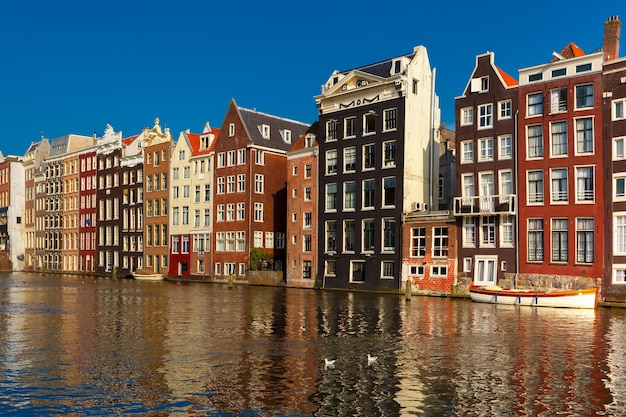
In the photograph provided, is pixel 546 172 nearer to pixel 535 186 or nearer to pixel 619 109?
pixel 535 186

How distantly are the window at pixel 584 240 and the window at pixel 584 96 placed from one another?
9.36m

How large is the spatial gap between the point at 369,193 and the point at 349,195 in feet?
9.73

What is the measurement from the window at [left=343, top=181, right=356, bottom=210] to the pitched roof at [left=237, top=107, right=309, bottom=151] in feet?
59.4

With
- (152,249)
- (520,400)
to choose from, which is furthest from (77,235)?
(520,400)

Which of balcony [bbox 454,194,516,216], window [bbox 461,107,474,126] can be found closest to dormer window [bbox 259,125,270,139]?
window [bbox 461,107,474,126]

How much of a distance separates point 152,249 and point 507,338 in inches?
2989

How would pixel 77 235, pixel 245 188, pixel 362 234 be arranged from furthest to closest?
1. pixel 77 235
2. pixel 245 188
3. pixel 362 234

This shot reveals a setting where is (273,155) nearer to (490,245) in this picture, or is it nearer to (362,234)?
(362,234)

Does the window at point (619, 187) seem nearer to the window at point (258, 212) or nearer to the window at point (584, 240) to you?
the window at point (584, 240)

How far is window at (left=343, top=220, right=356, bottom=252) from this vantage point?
7362 centimetres

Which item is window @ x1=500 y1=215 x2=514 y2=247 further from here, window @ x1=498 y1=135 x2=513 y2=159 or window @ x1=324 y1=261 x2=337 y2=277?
window @ x1=324 y1=261 x2=337 y2=277

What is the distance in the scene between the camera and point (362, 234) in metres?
72.3

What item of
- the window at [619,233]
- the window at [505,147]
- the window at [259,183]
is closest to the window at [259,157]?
the window at [259,183]

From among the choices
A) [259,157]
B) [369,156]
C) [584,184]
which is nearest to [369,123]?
[369,156]
